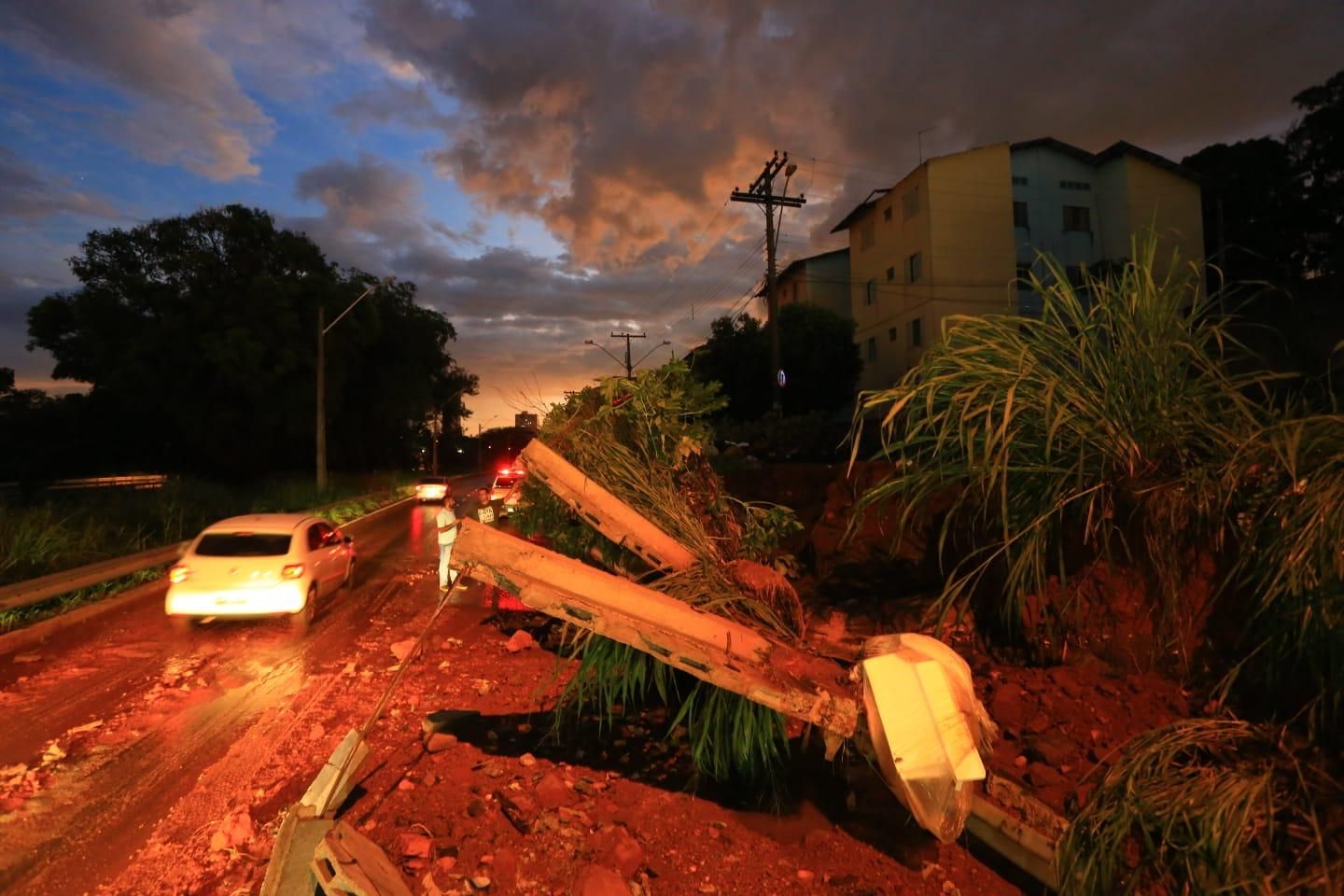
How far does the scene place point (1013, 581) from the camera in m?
4.14

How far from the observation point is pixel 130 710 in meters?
7.25

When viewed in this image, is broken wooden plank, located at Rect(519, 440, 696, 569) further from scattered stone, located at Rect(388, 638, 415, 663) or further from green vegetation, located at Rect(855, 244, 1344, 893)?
scattered stone, located at Rect(388, 638, 415, 663)

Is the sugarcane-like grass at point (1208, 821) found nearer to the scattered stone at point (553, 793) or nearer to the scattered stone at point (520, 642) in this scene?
the scattered stone at point (553, 793)

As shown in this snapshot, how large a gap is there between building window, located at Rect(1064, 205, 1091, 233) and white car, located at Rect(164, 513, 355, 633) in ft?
122

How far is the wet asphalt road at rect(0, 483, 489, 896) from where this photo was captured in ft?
15.4

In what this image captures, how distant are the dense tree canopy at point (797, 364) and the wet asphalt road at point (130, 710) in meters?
30.6

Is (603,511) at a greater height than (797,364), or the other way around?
(797,364)

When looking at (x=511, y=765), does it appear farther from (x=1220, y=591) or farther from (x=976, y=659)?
(x=1220, y=591)

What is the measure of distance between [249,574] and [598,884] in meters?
8.16

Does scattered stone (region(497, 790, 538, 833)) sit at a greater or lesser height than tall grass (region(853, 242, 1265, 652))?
lesser

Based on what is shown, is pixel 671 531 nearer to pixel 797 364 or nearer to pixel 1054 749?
pixel 1054 749

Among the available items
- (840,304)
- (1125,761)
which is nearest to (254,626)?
(1125,761)

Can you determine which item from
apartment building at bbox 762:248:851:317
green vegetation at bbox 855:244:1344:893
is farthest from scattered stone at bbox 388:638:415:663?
apartment building at bbox 762:248:851:317

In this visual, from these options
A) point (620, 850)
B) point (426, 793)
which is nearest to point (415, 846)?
point (426, 793)
